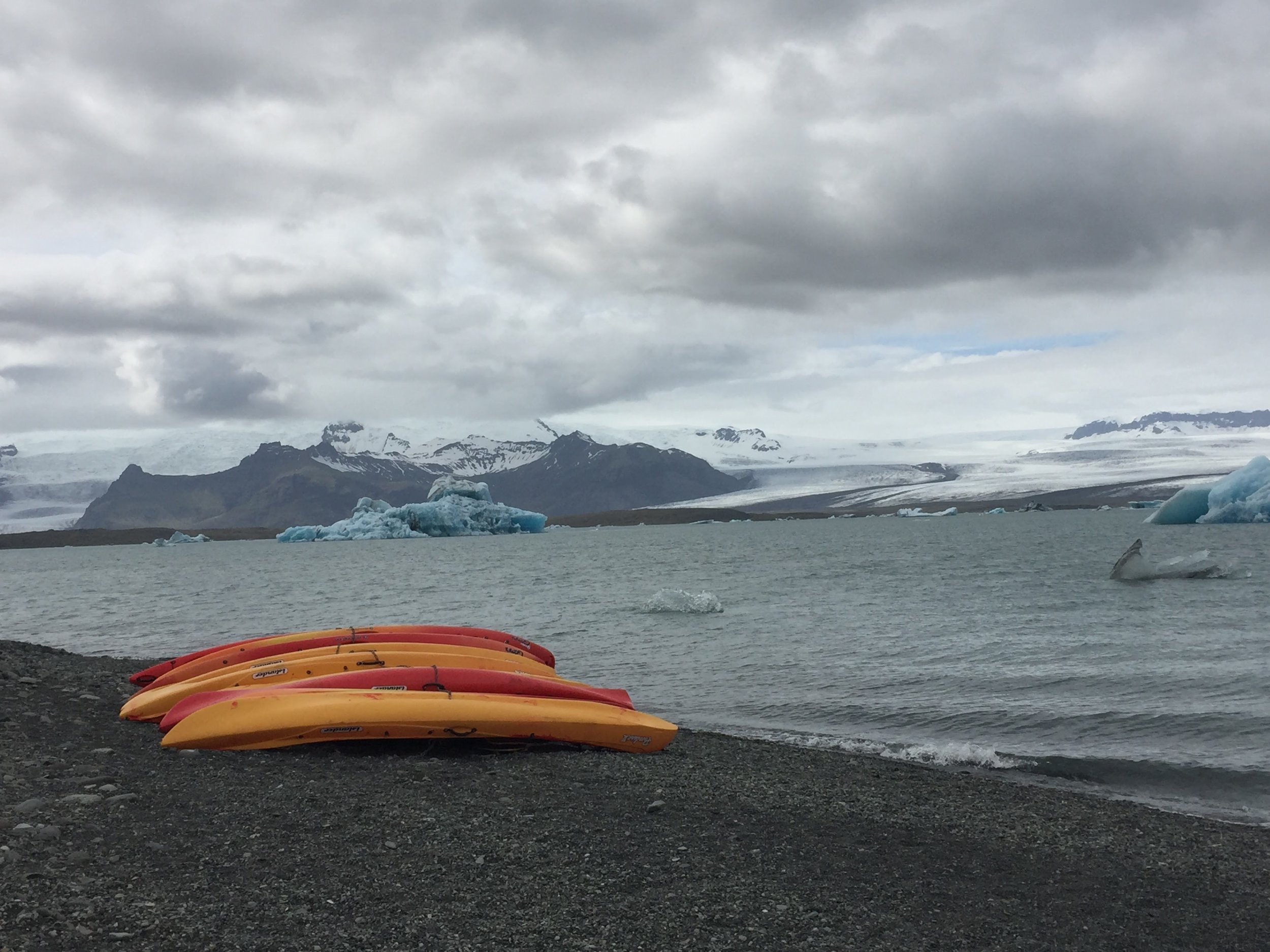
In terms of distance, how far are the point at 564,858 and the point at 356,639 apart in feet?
30.6

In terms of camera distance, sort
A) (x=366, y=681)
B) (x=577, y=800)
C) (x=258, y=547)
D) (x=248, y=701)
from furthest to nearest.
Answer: (x=258, y=547) < (x=366, y=681) < (x=248, y=701) < (x=577, y=800)

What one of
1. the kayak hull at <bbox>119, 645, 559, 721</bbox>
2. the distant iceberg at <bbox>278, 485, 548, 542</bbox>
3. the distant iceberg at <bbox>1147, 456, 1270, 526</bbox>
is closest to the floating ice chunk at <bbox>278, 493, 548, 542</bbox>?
the distant iceberg at <bbox>278, 485, 548, 542</bbox>

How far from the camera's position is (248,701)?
33.0ft

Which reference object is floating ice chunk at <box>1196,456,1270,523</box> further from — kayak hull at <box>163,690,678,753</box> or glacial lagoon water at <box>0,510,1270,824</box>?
kayak hull at <box>163,690,678,753</box>

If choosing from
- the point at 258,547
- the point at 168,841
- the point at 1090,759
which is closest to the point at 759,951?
the point at 168,841

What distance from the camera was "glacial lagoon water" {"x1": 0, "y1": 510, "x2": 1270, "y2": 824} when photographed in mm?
12609

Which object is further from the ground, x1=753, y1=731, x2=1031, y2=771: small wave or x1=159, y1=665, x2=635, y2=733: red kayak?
x1=159, y1=665, x2=635, y2=733: red kayak

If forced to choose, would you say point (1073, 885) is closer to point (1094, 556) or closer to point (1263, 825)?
point (1263, 825)

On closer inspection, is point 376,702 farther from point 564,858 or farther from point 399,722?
point 564,858

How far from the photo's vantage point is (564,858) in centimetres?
658

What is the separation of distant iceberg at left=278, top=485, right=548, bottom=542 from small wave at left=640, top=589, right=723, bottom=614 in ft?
295

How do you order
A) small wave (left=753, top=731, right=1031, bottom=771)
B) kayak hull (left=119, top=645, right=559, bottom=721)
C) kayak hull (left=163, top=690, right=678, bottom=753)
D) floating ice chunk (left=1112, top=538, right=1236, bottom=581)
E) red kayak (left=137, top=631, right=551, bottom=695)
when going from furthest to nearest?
floating ice chunk (left=1112, top=538, right=1236, bottom=581) < red kayak (left=137, top=631, right=551, bottom=695) < small wave (left=753, top=731, right=1031, bottom=771) < kayak hull (left=119, top=645, right=559, bottom=721) < kayak hull (left=163, top=690, right=678, bottom=753)

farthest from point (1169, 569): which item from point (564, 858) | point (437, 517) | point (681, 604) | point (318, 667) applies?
point (437, 517)

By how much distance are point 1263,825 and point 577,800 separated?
6.63 metres
